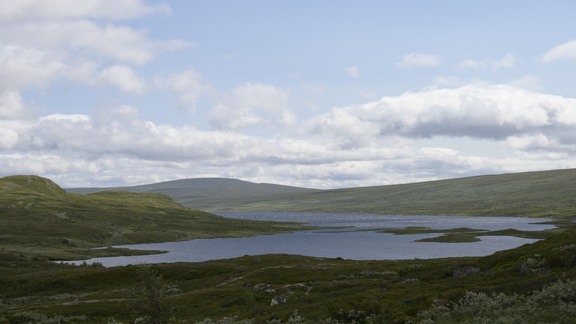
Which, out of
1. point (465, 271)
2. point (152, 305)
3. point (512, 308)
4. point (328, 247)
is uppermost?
point (512, 308)

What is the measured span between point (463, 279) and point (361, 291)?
1172cm

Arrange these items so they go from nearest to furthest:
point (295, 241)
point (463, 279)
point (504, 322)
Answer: point (504, 322) < point (463, 279) < point (295, 241)

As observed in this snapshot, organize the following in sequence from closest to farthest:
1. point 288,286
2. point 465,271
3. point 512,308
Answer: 1. point 512,308
2. point 465,271
3. point 288,286

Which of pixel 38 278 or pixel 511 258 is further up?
pixel 511 258

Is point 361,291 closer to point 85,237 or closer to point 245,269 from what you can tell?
point 245,269

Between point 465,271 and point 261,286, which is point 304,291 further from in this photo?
point 465,271

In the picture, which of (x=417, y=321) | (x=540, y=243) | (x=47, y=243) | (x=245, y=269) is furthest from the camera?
(x=47, y=243)

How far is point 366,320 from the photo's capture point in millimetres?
32125

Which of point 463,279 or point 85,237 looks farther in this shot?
point 85,237

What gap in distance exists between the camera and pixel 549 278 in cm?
3494

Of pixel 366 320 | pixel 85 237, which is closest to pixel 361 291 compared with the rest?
pixel 366 320

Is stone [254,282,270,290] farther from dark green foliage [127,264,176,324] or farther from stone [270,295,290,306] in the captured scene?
dark green foliage [127,264,176,324]

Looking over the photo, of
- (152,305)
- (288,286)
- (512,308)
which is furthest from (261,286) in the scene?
(512,308)

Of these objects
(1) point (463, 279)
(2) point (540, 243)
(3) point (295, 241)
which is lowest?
(3) point (295, 241)
